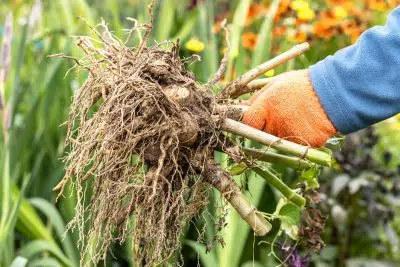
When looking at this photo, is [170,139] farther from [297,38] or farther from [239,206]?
[297,38]

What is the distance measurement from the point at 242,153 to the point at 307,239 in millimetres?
302

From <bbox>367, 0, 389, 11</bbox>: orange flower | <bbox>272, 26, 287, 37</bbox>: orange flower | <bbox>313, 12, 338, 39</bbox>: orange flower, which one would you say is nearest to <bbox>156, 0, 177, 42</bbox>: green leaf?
<bbox>272, 26, 287, 37</bbox>: orange flower

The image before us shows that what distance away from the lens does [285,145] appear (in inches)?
62.7

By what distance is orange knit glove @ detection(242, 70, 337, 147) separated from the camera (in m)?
1.64

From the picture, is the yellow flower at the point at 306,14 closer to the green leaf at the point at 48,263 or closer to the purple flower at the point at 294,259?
the purple flower at the point at 294,259

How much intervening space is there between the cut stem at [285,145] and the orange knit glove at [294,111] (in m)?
0.04

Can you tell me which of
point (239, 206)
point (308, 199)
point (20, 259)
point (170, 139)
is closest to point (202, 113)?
point (170, 139)

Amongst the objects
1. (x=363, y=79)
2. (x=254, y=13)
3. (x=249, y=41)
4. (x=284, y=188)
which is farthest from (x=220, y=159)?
(x=254, y=13)

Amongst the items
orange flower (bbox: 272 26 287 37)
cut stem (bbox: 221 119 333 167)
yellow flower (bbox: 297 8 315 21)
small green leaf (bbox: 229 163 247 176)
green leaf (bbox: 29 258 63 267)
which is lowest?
green leaf (bbox: 29 258 63 267)

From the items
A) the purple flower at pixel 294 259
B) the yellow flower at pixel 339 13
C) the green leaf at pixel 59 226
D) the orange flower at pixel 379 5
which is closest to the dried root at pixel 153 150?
the purple flower at pixel 294 259

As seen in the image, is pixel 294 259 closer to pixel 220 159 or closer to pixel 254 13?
pixel 220 159

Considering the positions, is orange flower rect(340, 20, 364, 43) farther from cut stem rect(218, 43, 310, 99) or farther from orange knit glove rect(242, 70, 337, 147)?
orange knit glove rect(242, 70, 337, 147)

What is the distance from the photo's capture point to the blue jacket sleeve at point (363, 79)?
63.8 inches

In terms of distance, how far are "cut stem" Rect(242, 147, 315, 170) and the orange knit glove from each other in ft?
0.18
